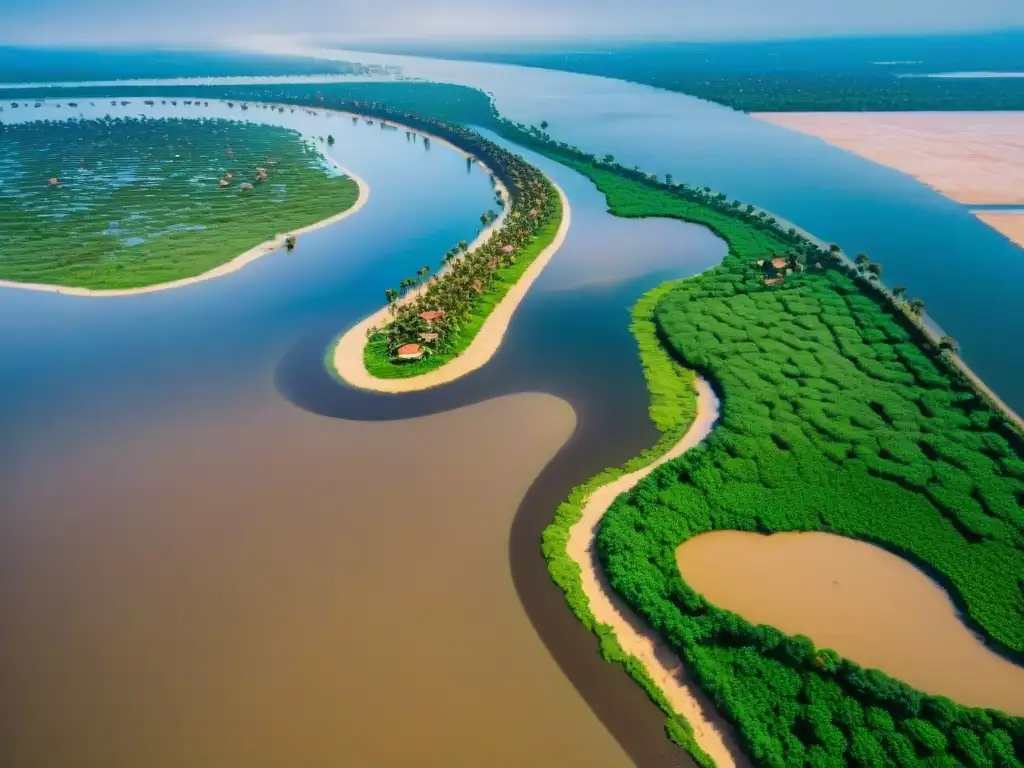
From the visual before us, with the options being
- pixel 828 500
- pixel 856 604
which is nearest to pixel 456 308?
pixel 828 500

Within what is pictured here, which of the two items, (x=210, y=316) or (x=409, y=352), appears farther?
(x=210, y=316)

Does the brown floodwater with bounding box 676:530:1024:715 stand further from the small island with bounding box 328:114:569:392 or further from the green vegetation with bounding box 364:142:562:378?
the green vegetation with bounding box 364:142:562:378

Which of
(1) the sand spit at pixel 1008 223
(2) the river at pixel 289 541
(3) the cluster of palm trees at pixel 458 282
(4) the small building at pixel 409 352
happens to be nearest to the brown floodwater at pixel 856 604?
(2) the river at pixel 289 541

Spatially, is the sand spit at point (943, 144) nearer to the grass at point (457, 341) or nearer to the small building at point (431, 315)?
the grass at point (457, 341)

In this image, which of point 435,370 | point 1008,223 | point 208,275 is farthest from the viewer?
point 1008,223

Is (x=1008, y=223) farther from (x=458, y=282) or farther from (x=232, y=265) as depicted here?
(x=232, y=265)

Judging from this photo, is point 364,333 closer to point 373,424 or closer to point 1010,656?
point 373,424
